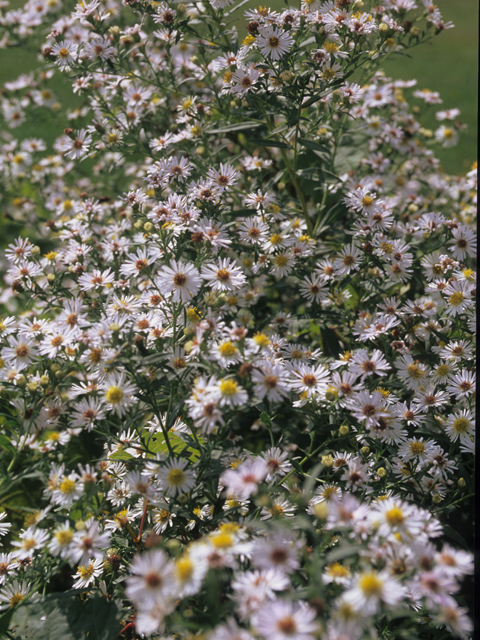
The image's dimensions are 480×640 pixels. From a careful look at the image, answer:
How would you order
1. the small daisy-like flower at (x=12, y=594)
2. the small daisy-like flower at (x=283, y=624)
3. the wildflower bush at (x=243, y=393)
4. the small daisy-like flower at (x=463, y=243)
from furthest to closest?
the small daisy-like flower at (x=463, y=243)
the small daisy-like flower at (x=12, y=594)
the wildflower bush at (x=243, y=393)
the small daisy-like flower at (x=283, y=624)

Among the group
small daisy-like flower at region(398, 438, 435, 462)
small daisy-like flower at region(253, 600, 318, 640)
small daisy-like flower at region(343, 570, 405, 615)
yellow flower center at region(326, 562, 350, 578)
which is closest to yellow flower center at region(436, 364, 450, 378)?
small daisy-like flower at region(398, 438, 435, 462)

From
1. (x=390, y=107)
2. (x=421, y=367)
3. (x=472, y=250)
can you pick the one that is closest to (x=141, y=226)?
(x=421, y=367)

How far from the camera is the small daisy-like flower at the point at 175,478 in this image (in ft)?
4.08

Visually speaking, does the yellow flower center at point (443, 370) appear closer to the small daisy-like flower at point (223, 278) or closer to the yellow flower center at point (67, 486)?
the small daisy-like flower at point (223, 278)

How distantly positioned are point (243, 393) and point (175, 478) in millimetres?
276

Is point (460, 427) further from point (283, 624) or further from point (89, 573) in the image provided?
point (89, 573)

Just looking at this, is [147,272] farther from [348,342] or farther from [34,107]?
[34,107]

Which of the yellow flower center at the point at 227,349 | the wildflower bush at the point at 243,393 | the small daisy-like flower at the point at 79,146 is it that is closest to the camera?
the wildflower bush at the point at 243,393

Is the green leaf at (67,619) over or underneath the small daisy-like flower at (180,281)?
underneath

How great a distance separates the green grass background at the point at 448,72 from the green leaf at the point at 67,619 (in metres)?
3.77

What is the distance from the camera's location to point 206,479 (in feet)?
4.41

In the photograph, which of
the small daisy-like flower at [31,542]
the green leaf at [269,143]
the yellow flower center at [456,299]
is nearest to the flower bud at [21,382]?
the small daisy-like flower at [31,542]

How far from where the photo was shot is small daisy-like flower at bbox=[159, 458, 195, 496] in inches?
49.0

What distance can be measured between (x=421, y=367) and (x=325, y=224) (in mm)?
690
